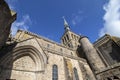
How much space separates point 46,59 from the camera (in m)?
12.9

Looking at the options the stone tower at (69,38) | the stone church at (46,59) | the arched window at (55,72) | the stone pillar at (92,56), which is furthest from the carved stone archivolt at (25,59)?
the stone tower at (69,38)

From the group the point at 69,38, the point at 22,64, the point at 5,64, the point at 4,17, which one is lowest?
the point at 5,64

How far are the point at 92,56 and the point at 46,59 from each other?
10902 millimetres

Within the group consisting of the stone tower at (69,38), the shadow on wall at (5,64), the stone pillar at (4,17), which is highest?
the stone tower at (69,38)

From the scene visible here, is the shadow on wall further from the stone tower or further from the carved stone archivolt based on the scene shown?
the stone tower

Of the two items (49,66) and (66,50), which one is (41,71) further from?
(66,50)

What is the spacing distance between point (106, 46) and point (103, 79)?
7006 millimetres

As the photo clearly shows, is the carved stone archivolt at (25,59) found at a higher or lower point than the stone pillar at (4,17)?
lower

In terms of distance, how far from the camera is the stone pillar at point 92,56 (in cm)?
1916

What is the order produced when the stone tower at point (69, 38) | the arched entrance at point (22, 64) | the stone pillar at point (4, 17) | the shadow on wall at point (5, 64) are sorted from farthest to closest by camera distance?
1. the stone tower at point (69, 38)
2. the arched entrance at point (22, 64)
3. the shadow on wall at point (5, 64)
4. the stone pillar at point (4, 17)

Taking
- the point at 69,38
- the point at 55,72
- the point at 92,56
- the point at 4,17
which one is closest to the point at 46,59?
the point at 55,72

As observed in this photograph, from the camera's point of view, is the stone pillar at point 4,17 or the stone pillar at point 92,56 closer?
the stone pillar at point 4,17

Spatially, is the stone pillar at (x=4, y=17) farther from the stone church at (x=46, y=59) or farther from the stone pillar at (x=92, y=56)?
the stone pillar at (x=92, y=56)

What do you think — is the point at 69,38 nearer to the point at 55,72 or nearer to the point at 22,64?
the point at 55,72
